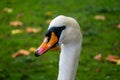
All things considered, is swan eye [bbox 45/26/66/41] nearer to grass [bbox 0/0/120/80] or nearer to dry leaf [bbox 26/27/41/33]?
grass [bbox 0/0/120/80]

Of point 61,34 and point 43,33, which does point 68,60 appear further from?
point 43,33

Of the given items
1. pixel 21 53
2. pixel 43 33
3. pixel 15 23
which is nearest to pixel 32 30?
pixel 43 33

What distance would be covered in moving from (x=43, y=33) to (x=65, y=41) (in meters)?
3.18

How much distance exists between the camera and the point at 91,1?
299 inches

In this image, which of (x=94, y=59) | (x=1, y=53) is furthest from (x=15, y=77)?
(x=94, y=59)

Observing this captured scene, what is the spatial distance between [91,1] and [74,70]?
4713mm

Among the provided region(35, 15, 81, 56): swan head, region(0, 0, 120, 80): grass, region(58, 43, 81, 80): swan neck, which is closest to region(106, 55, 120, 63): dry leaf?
region(0, 0, 120, 80): grass

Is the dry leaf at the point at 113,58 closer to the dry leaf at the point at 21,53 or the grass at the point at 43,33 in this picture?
the grass at the point at 43,33

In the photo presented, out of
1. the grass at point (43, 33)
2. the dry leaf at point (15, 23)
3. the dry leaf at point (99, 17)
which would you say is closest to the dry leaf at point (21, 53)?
the grass at point (43, 33)

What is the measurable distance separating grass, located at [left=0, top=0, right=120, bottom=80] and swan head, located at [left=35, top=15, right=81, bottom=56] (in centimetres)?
183

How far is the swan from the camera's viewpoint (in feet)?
9.44

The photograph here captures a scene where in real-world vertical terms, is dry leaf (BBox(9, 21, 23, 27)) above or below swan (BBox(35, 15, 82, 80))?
below

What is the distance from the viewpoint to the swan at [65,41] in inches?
113

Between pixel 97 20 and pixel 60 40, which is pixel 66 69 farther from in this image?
pixel 97 20
